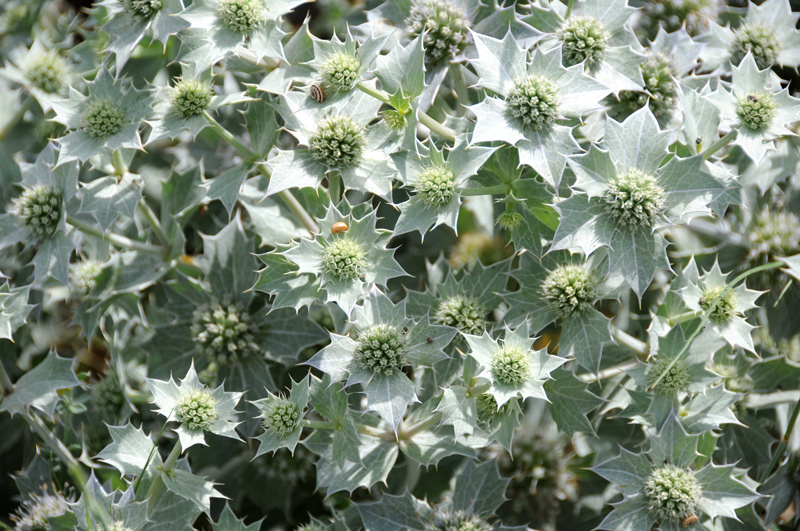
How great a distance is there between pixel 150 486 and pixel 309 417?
1.96ft

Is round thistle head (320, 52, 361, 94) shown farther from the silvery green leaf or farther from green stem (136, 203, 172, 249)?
the silvery green leaf

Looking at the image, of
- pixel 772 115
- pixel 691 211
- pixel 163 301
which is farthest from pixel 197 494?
pixel 772 115

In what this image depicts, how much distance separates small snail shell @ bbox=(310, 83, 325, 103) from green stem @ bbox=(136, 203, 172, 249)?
29.0 inches

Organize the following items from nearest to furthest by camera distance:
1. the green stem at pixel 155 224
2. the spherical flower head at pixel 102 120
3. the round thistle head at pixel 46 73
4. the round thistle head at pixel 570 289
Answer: the round thistle head at pixel 570 289 → the spherical flower head at pixel 102 120 → the green stem at pixel 155 224 → the round thistle head at pixel 46 73

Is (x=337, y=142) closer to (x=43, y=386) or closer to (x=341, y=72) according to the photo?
(x=341, y=72)

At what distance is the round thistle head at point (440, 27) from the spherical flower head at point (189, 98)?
2.18ft

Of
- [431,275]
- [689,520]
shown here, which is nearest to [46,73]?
[431,275]

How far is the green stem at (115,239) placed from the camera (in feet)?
6.58

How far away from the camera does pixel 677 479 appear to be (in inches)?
64.9

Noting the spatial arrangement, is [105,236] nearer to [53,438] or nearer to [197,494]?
[53,438]

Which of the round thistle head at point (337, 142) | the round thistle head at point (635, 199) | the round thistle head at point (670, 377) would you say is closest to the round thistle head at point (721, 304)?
the round thistle head at point (670, 377)

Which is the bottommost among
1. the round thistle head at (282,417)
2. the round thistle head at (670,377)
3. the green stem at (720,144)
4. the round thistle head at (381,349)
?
the round thistle head at (670,377)

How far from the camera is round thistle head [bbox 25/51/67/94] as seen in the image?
2.46 metres

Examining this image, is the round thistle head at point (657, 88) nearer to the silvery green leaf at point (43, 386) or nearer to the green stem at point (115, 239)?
the green stem at point (115, 239)
